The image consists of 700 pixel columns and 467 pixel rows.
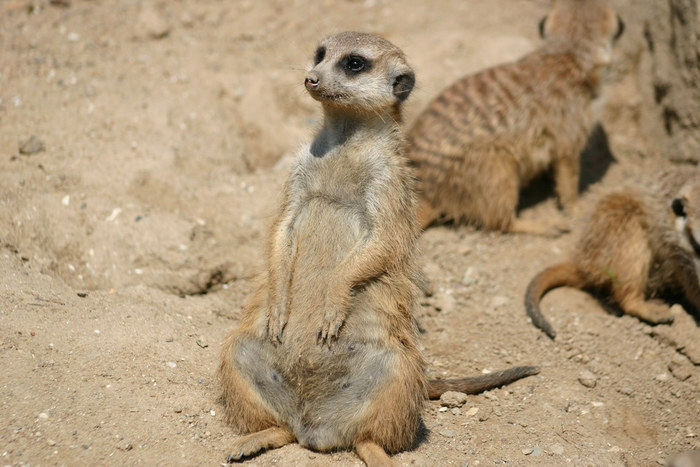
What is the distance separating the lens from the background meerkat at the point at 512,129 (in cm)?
427

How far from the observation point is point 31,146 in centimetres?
369

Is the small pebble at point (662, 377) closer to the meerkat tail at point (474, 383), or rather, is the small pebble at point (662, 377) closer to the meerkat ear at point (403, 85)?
the meerkat tail at point (474, 383)

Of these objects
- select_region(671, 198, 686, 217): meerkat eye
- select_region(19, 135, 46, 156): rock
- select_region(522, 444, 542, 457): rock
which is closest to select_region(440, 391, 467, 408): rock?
select_region(522, 444, 542, 457): rock

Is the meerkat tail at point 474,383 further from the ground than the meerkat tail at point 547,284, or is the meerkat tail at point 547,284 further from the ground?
the meerkat tail at point 547,284

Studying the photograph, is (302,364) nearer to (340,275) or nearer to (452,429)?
(340,275)

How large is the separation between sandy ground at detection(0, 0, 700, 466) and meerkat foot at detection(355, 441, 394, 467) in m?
0.06

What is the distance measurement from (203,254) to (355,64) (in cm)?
139

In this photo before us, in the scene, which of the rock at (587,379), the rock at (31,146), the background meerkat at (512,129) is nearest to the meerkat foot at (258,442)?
the rock at (587,379)

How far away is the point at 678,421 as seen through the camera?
2990 mm

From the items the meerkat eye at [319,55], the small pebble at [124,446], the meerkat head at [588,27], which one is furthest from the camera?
the meerkat head at [588,27]

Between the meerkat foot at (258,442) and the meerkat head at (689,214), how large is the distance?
211 cm

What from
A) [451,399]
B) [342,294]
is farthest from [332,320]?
[451,399]

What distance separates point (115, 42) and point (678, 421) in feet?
13.4

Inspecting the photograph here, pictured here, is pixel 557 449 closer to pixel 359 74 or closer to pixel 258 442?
pixel 258 442
